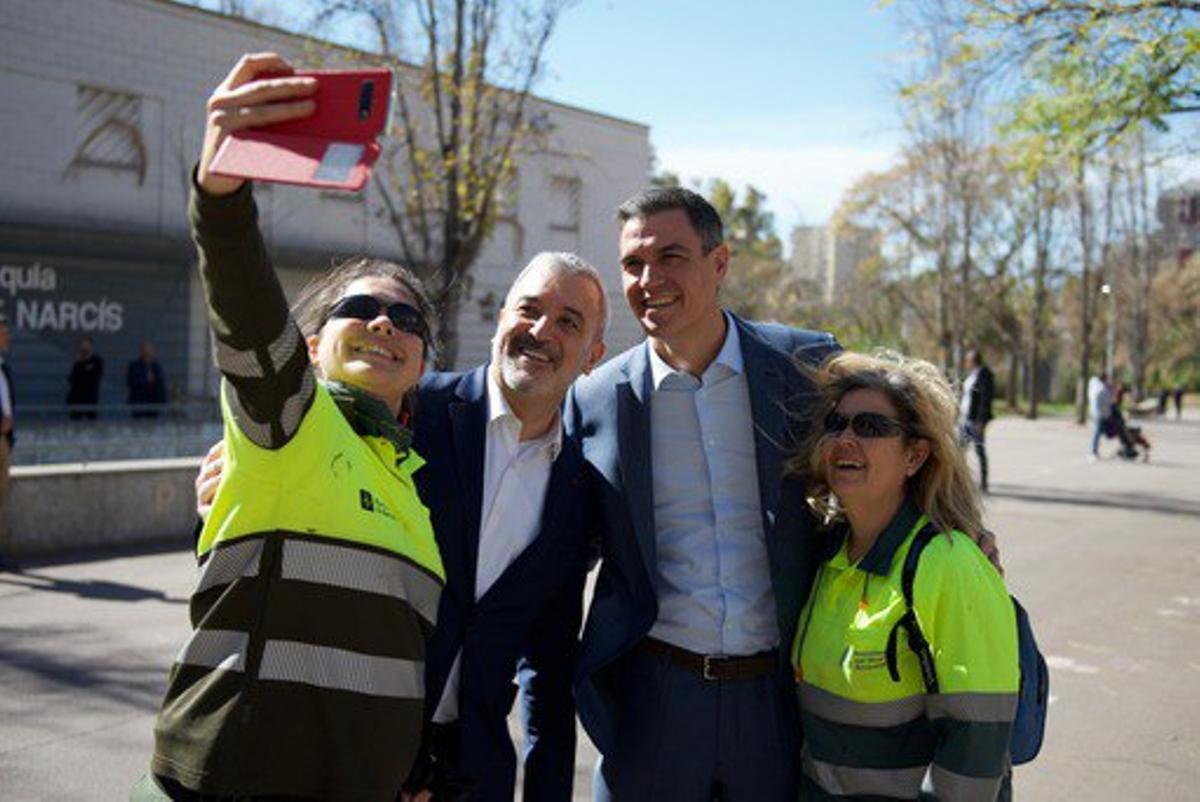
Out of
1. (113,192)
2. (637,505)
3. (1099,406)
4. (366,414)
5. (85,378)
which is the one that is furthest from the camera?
(1099,406)

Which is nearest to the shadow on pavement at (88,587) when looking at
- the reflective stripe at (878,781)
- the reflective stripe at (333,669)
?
the reflective stripe at (878,781)

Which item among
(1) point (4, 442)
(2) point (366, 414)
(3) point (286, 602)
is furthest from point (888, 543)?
(1) point (4, 442)

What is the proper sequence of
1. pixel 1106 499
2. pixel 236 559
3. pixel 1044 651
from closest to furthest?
1. pixel 236 559
2. pixel 1044 651
3. pixel 1106 499

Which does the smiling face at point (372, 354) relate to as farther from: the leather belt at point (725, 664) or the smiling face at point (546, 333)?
the leather belt at point (725, 664)

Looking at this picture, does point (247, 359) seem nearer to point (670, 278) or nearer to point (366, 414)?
point (366, 414)

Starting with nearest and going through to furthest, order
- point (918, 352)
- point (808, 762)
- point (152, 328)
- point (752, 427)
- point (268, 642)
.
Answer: point (268, 642)
point (808, 762)
point (752, 427)
point (152, 328)
point (918, 352)

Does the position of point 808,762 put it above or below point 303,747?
below

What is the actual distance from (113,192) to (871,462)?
22.4m

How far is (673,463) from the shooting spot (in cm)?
302

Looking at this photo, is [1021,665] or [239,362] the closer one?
[239,362]

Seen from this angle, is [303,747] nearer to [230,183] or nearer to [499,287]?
[230,183]

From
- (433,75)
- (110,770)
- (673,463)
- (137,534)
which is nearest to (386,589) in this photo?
(673,463)

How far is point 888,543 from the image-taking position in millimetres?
2688

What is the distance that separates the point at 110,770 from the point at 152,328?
19.9 meters
